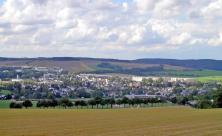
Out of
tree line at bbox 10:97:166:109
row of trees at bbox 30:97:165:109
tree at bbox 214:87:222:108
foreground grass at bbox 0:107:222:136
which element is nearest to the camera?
foreground grass at bbox 0:107:222:136

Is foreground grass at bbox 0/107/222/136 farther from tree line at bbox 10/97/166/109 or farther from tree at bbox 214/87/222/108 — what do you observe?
tree line at bbox 10/97/166/109

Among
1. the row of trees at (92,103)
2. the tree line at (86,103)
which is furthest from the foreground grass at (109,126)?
the row of trees at (92,103)

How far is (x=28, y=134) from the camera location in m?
38.0

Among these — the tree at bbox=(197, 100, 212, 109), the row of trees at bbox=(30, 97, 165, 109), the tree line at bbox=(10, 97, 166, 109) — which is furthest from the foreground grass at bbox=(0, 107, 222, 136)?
the row of trees at bbox=(30, 97, 165, 109)

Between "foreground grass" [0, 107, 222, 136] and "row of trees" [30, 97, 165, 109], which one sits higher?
"foreground grass" [0, 107, 222, 136]

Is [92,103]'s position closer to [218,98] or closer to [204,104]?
[204,104]

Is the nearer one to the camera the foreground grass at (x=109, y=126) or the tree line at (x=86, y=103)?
the foreground grass at (x=109, y=126)

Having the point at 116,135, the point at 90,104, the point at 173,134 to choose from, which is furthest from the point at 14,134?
the point at 90,104

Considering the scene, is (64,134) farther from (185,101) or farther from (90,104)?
(185,101)

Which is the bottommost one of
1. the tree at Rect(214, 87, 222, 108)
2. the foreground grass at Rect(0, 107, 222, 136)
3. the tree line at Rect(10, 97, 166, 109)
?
the tree line at Rect(10, 97, 166, 109)

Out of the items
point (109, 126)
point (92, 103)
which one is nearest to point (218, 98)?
point (92, 103)

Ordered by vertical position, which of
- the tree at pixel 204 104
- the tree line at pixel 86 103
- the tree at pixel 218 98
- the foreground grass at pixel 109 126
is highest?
the foreground grass at pixel 109 126

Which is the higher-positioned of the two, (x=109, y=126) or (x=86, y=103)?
(x=109, y=126)

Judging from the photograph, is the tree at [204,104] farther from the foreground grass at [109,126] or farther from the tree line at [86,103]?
the foreground grass at [109,126]
